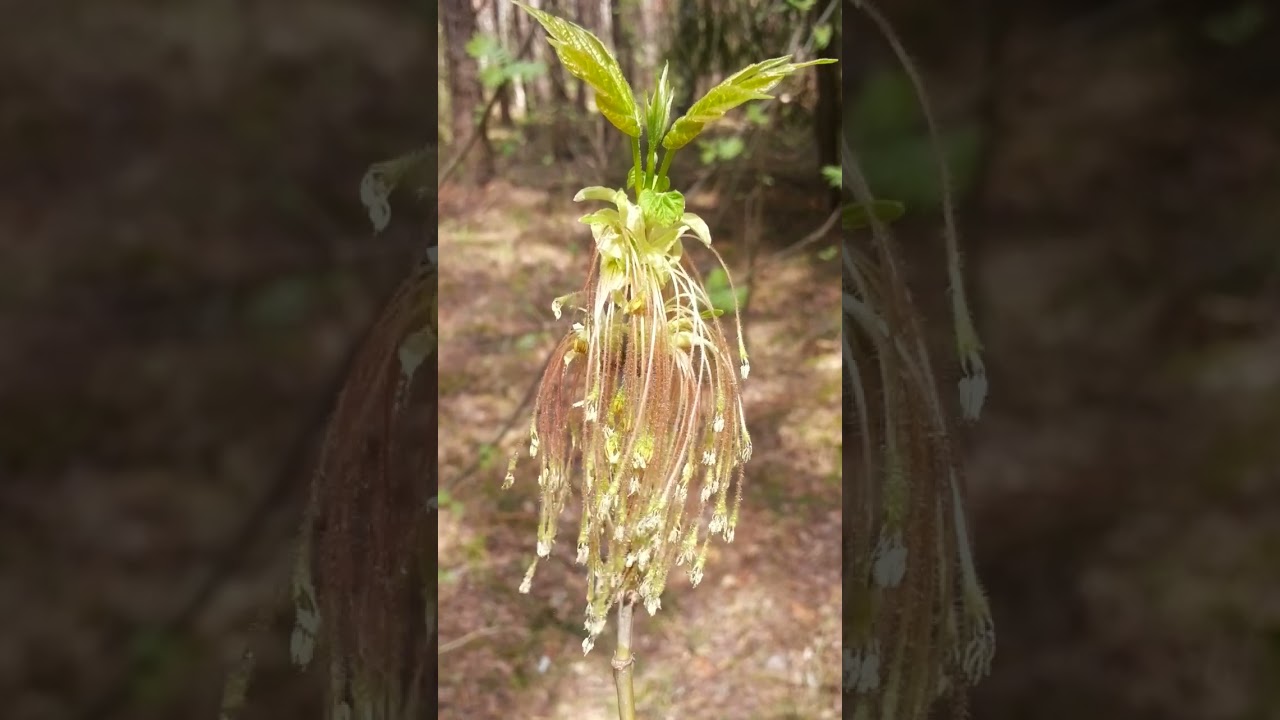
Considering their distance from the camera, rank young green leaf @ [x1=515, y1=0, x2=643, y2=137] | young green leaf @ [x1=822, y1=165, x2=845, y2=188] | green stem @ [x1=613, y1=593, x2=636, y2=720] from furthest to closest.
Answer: young green leaf @ [x1=822, y1=165, x2=845, y2=188] < green stem @ [x1=613, y1=593, x2=636, y2=720] < young green leaf @ [x1=515, y1=0, x2=643, y2=137]

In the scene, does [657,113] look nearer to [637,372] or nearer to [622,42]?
[637,372]

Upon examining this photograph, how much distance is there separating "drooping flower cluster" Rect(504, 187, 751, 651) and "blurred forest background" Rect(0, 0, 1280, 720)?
187mm

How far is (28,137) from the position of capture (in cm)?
52

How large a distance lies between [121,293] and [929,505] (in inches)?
26.6

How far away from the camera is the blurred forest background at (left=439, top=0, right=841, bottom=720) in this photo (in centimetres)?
117

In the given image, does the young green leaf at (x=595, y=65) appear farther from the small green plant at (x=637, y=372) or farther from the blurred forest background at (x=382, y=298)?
the blurred forest background at (x=382, y=298)

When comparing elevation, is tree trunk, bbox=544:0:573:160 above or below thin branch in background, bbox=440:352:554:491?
above

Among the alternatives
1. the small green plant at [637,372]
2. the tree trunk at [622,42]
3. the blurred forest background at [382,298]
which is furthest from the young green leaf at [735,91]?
the tree trunk at [622,42]

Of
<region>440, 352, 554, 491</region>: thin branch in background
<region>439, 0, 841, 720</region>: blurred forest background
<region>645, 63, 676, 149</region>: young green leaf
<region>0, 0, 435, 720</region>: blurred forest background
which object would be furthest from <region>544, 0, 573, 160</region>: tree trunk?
<region>0, 0, 435, 720</region>: blurred forest background

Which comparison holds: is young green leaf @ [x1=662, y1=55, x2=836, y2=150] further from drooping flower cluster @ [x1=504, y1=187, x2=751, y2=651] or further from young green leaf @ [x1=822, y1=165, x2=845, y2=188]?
young green leaf @ [x1=822, y1=165, x2=845, y2=188]

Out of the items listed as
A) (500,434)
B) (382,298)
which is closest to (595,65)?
(382,298)

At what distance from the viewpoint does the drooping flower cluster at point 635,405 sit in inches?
32.0

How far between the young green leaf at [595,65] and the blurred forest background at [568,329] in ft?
1.27

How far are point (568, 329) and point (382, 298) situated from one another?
1.44 ft
